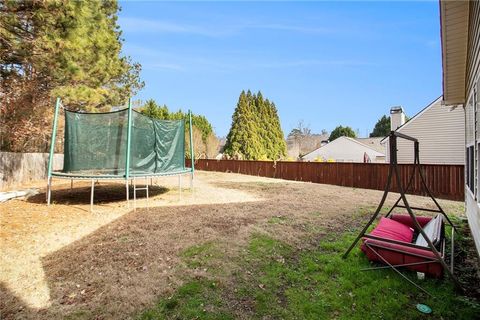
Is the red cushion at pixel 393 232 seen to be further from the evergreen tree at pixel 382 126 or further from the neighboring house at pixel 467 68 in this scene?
the evergreen tree at pixel 382 126

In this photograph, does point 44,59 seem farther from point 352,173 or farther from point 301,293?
point 352,173

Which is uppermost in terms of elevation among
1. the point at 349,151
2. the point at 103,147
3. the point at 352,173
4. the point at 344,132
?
the point at 344,132

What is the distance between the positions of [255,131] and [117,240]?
79.2 ft

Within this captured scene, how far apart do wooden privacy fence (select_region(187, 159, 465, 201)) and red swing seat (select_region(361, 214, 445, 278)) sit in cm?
795

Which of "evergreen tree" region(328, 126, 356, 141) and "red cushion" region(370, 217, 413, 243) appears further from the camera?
"evergreen tree" region(328, 126, 356, 141)

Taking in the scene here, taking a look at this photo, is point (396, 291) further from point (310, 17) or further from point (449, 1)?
point (310, 17)

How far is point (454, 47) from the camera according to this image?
476 centimetres

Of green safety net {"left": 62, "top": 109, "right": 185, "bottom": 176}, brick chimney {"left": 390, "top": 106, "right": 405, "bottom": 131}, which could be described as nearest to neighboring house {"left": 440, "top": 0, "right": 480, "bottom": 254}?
green safety net {"left": 62, "top": 109, "right": 185, "bottom": 176}

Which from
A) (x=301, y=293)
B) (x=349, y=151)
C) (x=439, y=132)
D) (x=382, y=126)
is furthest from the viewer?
(x=382, y=126)

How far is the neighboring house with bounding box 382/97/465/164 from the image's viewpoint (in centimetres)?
1445

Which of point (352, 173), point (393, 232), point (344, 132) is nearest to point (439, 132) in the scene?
point (352, 173)

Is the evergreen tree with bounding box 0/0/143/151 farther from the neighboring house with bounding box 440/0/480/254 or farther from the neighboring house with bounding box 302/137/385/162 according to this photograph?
the neighboring house with bounding box 302/137/385/162

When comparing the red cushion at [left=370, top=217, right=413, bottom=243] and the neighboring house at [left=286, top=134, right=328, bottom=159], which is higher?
the neighboring house at [left=286, top=134, right=328, bottom=159]

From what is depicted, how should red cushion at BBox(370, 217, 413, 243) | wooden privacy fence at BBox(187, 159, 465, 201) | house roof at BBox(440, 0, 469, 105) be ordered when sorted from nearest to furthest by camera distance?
1. red cushion at BBox(370, 217, 413, 243)
2. house roof at BBox(440, 0, 469, 105)
3. wooden privacy fence at BBox(187, 159, 465, 201)
